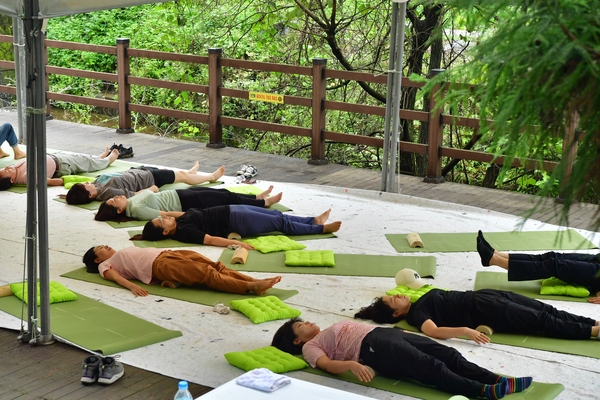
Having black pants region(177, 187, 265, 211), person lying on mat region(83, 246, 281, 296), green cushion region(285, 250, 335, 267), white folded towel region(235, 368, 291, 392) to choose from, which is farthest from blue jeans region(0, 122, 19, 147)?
white folded towel region(235, 368, 291, 392)

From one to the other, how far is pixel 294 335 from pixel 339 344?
282 millimetres

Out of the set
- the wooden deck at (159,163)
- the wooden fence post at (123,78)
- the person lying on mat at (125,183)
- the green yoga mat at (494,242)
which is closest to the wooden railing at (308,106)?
the wooden fence post at (123,78)

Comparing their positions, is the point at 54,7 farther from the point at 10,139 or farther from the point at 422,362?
the point at 10,139

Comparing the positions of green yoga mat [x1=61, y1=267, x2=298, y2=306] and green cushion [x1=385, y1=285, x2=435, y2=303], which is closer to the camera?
green cushion [x1=385, y1=285, x2=435, y2=303]

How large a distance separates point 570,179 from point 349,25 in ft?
29.3

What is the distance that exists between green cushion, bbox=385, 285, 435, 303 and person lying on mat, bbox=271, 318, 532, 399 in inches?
35.2

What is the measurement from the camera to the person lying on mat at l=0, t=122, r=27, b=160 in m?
7.86

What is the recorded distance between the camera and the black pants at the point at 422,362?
11.8 feet

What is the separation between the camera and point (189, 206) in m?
6.48

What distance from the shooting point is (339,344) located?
3877 millimetres

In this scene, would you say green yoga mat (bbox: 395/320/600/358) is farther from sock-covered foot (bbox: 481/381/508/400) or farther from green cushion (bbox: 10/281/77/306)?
green cushion (bbox: 10/281/77/306)

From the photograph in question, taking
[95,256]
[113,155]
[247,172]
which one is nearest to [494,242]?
[247,172]

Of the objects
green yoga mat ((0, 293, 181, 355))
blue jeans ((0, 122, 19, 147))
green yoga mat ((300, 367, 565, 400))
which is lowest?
green yoga mat ((300, 367, 565, 400))

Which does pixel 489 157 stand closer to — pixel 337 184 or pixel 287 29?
pixel 337 184
